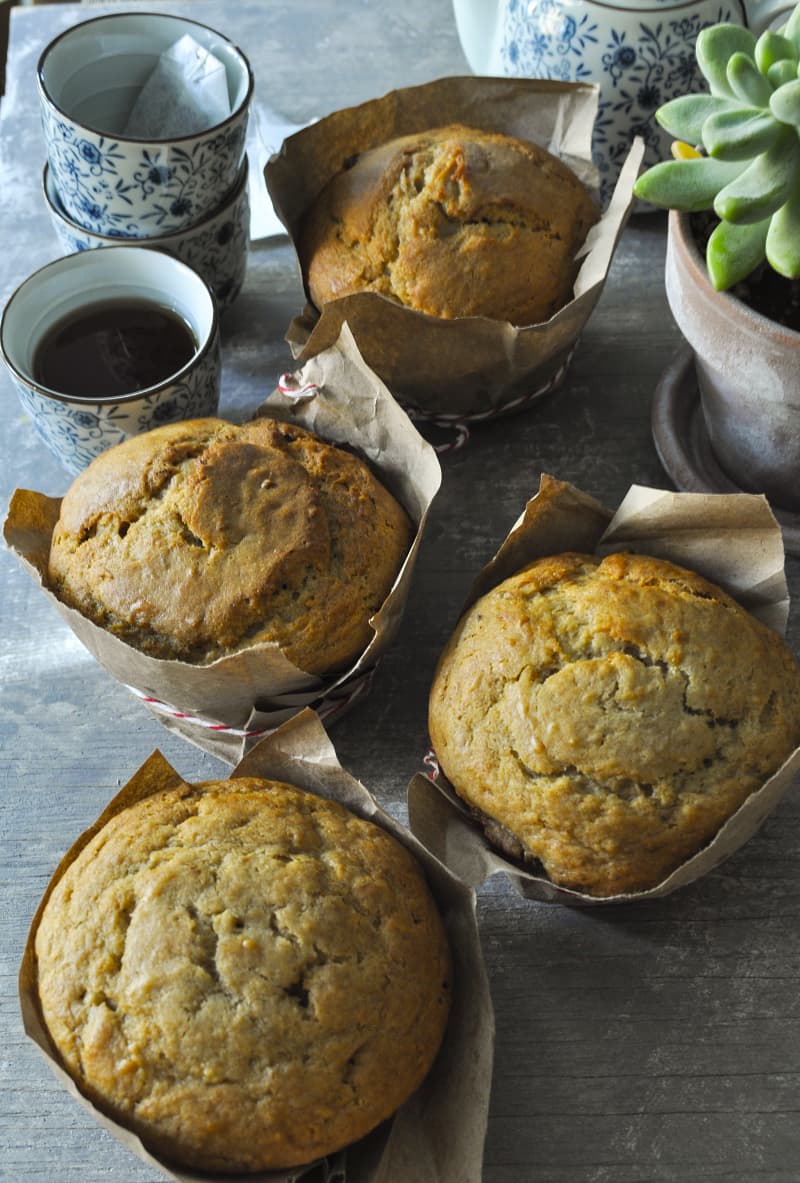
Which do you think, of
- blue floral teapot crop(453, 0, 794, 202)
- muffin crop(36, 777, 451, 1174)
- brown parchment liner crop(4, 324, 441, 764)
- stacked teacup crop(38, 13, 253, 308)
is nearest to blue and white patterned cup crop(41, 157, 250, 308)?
stacked teacup crop(38, 13, 253, 308)

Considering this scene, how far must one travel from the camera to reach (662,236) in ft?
5.63

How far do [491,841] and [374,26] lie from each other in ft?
4.90

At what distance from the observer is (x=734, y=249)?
1120 millimetres

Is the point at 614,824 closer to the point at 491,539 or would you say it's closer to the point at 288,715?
the point at 288,715

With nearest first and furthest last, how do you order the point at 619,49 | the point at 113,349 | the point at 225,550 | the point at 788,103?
the point at 788,103 < the point at 225,550 < the point at 113,349 < the point at 619,49

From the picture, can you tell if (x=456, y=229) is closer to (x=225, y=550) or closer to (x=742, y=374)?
(x=742, y=374)

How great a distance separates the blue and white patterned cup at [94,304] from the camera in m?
1.28

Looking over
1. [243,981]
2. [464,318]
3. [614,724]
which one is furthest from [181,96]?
[243,981]

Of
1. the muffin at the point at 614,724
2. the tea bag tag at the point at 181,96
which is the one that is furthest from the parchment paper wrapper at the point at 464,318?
the muffin at the point at 614,724

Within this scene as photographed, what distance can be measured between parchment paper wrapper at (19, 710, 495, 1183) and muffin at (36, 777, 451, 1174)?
0.06 ft

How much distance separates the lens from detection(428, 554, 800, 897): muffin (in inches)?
40.2

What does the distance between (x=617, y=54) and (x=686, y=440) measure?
518 millimetres

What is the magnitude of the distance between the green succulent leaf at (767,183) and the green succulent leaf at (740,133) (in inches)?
0.5

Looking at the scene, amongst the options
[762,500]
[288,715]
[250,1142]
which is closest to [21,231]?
[288,715]
